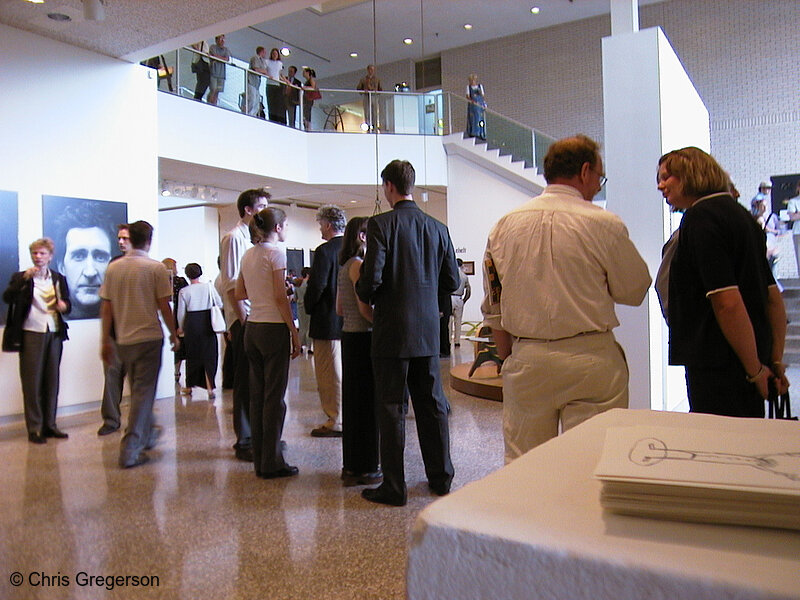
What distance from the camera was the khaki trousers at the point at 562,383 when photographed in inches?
80.5

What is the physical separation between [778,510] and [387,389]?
2790 mm

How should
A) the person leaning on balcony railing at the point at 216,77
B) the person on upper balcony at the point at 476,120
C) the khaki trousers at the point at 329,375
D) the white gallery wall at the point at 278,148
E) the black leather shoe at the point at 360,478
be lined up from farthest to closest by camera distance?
the person on upper balcony at the point at 476,120 < the person leaning on balcony railing at the point at 216,77 < the white gallery wall at the point at 278,148 < the khaki trousers at the point at 329,375 < the black leather shoe at the point at 360,478

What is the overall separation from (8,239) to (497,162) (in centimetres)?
1031

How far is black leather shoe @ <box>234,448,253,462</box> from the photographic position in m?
4.25

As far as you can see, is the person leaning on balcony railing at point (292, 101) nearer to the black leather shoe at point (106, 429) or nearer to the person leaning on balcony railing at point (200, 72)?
the person leaning on balcony railing at point (200, 72)

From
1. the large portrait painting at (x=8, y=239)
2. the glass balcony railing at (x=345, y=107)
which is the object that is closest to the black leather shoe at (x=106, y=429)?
the large portrait painting at (x=8, y=239)

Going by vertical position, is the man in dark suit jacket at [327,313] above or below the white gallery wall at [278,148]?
below

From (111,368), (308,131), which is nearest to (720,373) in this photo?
(111,368)

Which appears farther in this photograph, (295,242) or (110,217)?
(295,242)

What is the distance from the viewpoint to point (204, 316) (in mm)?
6766

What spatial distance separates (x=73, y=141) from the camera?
6211mm

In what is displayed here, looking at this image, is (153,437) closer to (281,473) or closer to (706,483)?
(281,473)

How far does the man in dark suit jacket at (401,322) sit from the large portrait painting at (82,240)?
13.3 feet

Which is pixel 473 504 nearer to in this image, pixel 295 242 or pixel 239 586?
pixel 239 586
